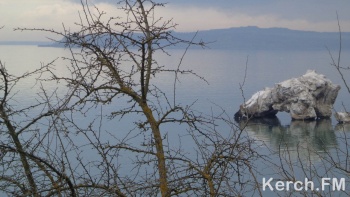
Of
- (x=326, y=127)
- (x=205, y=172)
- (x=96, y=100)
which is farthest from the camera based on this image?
(x=326, y=127)

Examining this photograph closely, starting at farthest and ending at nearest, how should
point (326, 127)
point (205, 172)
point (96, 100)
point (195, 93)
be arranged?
point (195, 93)
point (326, 127)
point (96, 100)
point (205, 172)

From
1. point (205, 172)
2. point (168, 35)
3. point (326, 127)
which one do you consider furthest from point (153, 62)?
point (326, 127)

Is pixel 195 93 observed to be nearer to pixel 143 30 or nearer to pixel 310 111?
pixel 310 111

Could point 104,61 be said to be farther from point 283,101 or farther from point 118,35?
point 283,101

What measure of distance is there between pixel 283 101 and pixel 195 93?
12471 mm

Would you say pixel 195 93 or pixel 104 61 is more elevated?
pixel 195 93

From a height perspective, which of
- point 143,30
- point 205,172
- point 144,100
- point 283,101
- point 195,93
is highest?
point 195,93

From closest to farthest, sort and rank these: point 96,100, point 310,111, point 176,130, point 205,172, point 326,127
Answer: point 205,172
point 96,100
point 176,130
point 326,127
point 310,111

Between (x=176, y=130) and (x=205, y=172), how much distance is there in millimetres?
38213

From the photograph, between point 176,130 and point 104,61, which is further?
point 176,130

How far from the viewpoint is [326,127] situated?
47.6 m

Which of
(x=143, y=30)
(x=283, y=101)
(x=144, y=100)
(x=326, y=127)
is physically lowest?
(x=144, y=100)

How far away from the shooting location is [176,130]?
41.3 m

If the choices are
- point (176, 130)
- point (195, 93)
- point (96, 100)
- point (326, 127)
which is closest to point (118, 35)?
point (96, 100)
